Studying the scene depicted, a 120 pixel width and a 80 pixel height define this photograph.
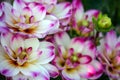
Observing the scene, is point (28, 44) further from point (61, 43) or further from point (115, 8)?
point (115, 8)

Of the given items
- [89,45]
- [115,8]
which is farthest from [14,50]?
[115,8]

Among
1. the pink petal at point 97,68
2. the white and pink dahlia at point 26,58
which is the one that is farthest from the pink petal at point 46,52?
the pink petal at point 97,68

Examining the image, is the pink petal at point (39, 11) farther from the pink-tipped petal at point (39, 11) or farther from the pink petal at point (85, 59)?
the pink petal at point (85, 59)

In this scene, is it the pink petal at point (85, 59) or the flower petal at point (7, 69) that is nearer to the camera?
the flower petal at point (7, 69)

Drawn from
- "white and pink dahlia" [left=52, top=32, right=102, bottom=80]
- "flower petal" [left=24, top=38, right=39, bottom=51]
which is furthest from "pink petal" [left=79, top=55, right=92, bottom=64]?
"flower petal" [left=24, top=38, right=39, bottom=51]

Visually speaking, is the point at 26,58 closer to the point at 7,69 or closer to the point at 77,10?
the point at 7,69

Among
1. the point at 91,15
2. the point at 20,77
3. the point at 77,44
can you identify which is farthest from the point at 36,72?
the point at 91,15

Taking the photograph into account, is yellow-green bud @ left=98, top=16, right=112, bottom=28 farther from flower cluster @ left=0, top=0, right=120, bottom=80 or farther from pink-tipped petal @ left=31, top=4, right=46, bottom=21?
pink-tipped petal @ left=31, top=4, right=46, bottom=21

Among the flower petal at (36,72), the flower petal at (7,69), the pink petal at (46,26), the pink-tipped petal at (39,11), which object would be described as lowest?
the flower petal at (36,72)
